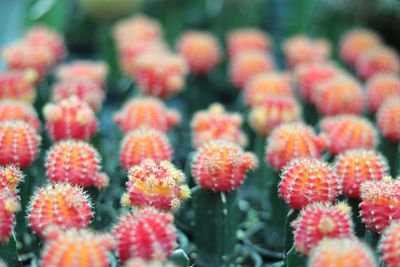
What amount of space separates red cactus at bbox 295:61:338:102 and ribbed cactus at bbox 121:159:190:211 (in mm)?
818

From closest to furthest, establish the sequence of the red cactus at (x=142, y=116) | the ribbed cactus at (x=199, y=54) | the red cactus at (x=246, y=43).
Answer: the red cactus at (x=142, y=116), the ribbed cactus at (x=199, y=54), the red cactus at (x=246, y=43)

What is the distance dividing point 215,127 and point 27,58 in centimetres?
66

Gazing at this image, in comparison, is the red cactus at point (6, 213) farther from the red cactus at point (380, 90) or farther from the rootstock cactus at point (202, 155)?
the red cactus at point (380, 90)

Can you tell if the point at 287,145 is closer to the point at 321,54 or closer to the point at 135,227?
the point at 135,227

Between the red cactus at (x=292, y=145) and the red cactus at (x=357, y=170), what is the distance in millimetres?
100

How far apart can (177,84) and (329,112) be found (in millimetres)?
440

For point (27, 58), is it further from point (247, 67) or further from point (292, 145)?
point (292, 145)

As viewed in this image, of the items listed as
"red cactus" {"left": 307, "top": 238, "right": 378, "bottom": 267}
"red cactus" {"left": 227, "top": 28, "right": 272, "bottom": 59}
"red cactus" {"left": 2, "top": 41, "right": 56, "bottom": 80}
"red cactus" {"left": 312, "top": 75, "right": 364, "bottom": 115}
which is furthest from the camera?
"red cactus" {"left": 227, "top": 28, "right": 272, "bottom": 59}

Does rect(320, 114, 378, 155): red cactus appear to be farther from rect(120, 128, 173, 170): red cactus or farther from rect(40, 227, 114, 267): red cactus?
rect(40, 227, 114, 267): red cactus

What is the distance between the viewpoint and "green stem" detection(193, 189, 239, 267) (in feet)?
4.10

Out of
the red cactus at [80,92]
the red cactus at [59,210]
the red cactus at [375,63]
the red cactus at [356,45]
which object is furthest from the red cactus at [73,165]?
the red cactus at [356,45]

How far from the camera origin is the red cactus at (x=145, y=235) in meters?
0.95

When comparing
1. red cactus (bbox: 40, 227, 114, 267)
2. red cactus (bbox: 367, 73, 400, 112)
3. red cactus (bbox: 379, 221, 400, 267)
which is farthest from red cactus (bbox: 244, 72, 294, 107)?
red cactus (bbox: 40, 227, 114, 267)

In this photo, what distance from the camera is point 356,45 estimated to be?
2.10 metres
